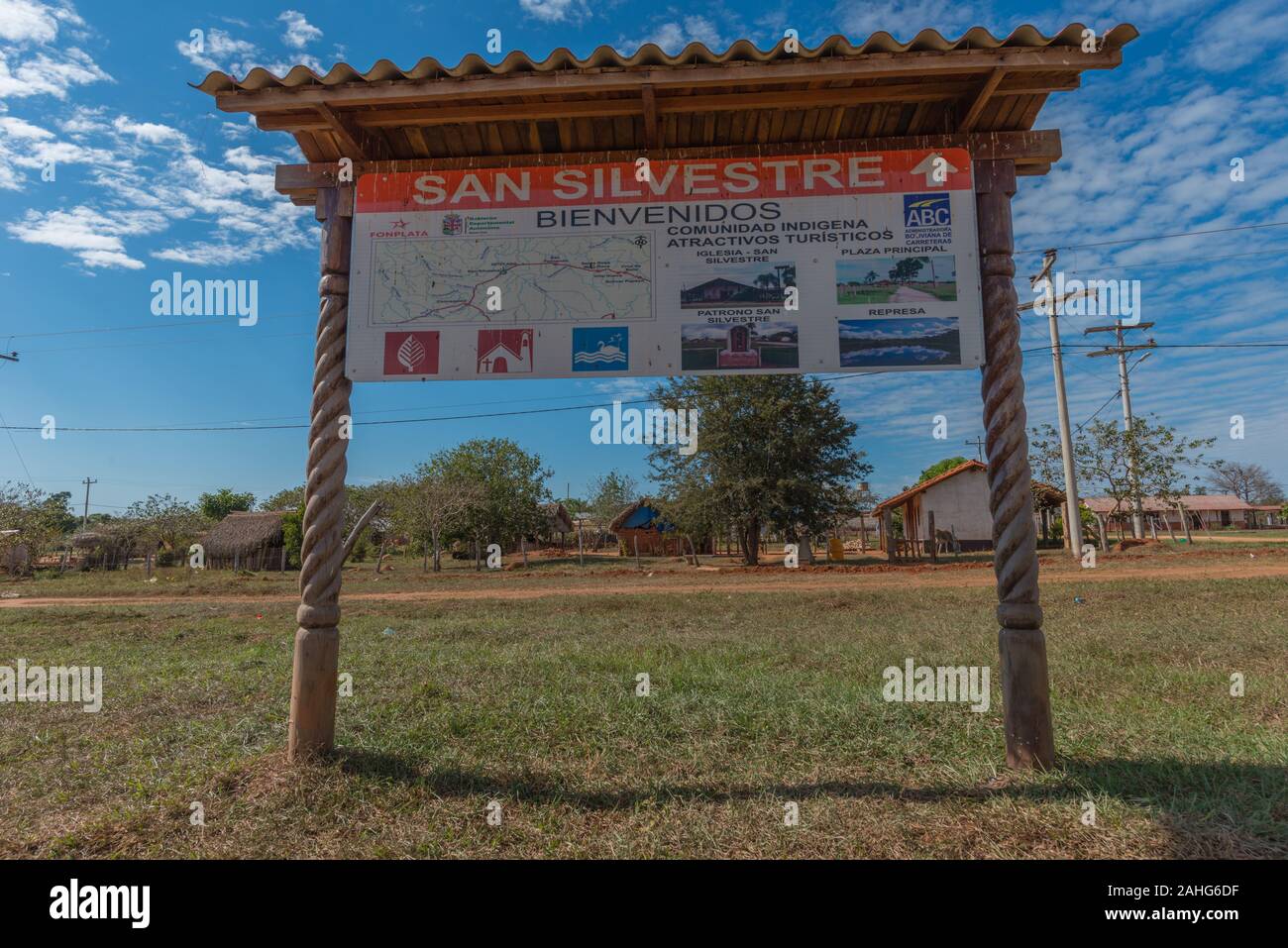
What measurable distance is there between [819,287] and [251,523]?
41.2 metres

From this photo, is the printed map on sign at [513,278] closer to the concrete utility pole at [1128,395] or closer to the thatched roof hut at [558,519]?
the concrete utility pole at [1128,395]

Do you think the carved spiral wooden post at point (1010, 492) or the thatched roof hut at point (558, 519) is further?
the thatched roof hut at point (558, 519)

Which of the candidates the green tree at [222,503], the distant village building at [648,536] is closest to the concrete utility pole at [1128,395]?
the distant village building at [648,536]

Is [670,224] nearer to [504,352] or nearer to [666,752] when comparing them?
[504,352]

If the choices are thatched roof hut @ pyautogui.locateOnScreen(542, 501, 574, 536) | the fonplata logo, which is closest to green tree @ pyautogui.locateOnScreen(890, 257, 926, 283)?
the fonplata logo

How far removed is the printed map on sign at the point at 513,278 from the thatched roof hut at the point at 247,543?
37964 mm

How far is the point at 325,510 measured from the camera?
4219 mm

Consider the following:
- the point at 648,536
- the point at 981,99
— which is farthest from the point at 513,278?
the point at 648,536

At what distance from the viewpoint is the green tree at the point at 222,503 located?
64.6 metres

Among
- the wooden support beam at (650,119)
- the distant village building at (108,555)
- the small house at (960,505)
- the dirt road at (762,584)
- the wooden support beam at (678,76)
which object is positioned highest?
the wooden support beam at (678,76)

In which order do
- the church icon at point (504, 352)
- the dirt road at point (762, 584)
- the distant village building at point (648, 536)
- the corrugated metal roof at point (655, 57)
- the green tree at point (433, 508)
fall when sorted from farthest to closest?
the distant village building at point (648, 536) < the green tree at point (433, 508) < the dirt road at point (762, 584) < the church icon at point (504, 352) < the corrugated metal roof at point (655, 57)

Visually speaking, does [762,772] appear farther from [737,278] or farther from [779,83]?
[779,83]
